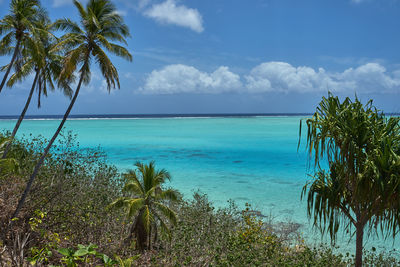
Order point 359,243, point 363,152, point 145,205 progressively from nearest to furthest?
point 363,152 → point 359,243 → point 145,205

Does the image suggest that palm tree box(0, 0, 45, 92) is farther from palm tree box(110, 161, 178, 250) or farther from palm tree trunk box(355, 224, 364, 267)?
palm tree trunk box(355, 224, 364, 267)

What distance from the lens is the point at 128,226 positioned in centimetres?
1179

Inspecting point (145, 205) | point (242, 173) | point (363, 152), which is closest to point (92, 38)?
point (145, 205)

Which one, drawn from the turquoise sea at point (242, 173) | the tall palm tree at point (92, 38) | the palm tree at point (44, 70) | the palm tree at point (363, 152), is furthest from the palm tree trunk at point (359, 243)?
the palm tree at point (44, 70)

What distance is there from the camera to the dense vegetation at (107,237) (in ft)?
16.3

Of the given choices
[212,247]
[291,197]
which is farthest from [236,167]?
[212,247]

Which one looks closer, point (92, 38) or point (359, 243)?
point (359, 243)

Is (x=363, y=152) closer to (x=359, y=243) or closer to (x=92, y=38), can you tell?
(x=359, y=243)

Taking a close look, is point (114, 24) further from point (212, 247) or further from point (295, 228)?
point (295, 228)

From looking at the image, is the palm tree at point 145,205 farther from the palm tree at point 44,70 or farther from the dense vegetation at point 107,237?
the palm tree at point 44,70

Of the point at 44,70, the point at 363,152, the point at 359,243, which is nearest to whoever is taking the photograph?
the point at 363,152

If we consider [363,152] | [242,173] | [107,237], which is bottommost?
[242,173]

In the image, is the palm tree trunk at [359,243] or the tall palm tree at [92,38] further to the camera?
the tall palm tree at [92,38]

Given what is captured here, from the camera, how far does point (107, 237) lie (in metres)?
8.05
